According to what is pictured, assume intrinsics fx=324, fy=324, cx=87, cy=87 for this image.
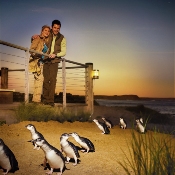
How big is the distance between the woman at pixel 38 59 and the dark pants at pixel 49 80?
0.13 metres

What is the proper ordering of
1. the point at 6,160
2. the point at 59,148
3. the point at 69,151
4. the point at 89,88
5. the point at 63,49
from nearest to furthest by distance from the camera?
the point at 6,160, the point at 69,151, the point at 59,148, the point at 63,49, the point at 89,88

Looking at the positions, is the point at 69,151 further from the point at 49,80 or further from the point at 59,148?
the point at 49,80

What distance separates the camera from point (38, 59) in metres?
6.79

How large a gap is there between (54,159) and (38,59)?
3.70 meters

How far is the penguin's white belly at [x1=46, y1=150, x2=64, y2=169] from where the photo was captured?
3.39 meters

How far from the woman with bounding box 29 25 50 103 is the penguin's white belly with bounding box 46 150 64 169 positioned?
11.3ft

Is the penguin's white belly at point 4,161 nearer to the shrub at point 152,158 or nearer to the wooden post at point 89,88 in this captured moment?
the shrub at point 152,158

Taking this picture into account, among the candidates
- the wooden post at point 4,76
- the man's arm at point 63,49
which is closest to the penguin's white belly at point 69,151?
the man's arm at point 63,49

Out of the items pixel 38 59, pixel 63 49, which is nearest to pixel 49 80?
pixel 38 59

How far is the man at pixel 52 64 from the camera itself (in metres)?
6.87

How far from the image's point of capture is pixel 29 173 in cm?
337

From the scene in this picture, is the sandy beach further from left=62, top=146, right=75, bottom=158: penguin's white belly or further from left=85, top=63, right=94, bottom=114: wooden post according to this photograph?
left=85, top=63, right=94, bottom=114: wooden post

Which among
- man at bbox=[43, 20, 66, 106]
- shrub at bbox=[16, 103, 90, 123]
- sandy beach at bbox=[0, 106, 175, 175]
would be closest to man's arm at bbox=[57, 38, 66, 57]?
man at bbox=[43, 20, 66, 106]

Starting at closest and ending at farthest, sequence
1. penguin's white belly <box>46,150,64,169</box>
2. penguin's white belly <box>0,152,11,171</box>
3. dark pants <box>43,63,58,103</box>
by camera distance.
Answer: penguin's white belly <box>0,152,11,171</box>
penguin's white belly <box>46,150,64,169</box>
dark pants <box>43,63,58,103</box>
